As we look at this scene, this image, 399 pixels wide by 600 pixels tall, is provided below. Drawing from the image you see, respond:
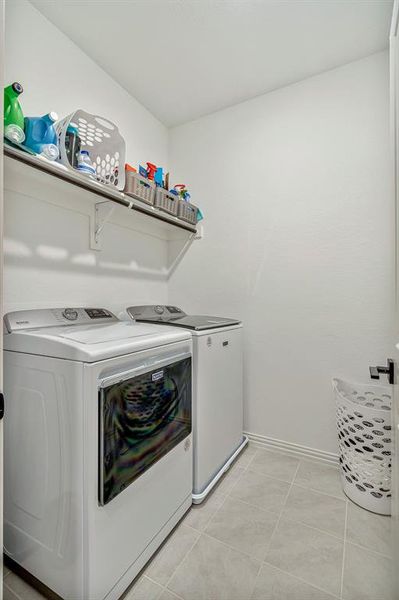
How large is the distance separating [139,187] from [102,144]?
0.30 metres

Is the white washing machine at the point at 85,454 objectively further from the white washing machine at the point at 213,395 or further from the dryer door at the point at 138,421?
the white washing machine at the point at 213,395

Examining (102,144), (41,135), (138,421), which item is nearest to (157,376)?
(138,421)

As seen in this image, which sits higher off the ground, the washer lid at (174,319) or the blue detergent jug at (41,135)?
the blue detergent jug at (41,135)

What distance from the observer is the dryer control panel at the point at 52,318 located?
120 cm

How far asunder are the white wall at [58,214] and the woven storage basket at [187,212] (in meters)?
0.38

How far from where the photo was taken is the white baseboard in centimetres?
191

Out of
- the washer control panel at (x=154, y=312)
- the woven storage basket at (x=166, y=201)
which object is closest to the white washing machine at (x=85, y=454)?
the washer control panel at (x=154, y=312)

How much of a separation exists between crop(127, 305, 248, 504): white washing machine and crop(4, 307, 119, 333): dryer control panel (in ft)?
0.95

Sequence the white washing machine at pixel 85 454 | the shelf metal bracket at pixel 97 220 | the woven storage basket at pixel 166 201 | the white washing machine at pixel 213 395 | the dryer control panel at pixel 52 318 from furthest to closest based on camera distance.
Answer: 1. the woven storage basket at pixel 166 201
2. the shelf metal bracket at pixel 97 220
3. the white washing machine at pixel 213 395
4. the dryer control panel at pixel 52 318
5. the white washing machine at pixel 85 454

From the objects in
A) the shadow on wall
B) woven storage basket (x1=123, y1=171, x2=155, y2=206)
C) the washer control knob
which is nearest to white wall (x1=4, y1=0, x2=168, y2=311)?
the shadow on wall

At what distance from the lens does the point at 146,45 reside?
1.73 meters

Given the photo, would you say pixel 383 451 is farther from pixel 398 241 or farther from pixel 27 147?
pixel 27 147

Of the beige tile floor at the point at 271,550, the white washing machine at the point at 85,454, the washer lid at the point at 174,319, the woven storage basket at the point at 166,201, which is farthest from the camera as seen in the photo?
the woven storage basket at the point at 166,201

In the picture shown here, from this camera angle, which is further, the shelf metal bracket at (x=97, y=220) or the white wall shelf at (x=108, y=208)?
the shelf metal bracket at (x=97, y=220)
